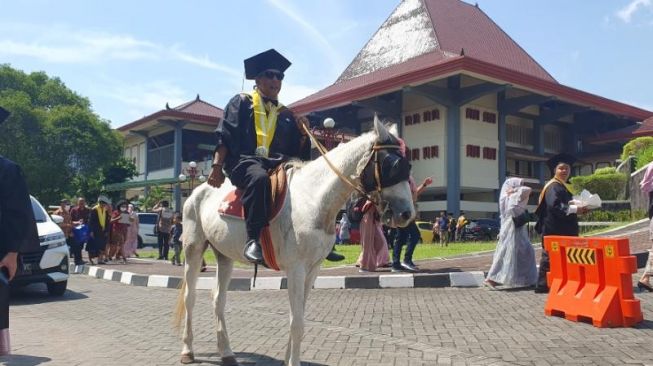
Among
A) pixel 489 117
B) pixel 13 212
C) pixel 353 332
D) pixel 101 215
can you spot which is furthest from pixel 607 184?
pixel 13 212

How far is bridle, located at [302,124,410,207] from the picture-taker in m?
4.08

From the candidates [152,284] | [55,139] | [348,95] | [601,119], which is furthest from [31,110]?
[601,119]

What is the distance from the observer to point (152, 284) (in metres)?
12.2

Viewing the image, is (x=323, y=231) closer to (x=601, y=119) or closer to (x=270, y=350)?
(x=270, y=350)

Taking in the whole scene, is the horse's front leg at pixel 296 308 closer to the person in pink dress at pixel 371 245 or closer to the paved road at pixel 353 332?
the paved road at pixel 353 332

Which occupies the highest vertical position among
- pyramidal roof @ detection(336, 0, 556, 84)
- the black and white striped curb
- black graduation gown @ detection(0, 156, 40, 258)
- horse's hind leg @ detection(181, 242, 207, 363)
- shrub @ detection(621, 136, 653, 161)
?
pyramidal roof @ detection(336, 0, 556, 84)

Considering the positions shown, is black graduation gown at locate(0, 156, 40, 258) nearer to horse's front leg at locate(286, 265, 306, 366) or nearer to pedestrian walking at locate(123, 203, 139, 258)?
horse's front leg at locate(286, 265, 306, 366)

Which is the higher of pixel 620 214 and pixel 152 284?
pixel 620 214

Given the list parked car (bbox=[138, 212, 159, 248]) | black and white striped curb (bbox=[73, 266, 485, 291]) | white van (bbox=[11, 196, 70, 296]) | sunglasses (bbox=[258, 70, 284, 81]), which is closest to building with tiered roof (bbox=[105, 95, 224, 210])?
parked car (bbox=[138, 212, 159, 248])

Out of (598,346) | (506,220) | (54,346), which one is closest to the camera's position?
(598,346)

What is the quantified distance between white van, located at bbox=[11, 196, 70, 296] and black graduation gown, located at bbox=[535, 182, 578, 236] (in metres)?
7.69

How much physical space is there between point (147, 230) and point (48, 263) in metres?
A: 18.5

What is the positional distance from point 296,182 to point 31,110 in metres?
37.6

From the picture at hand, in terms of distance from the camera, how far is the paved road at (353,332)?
16.7ft
